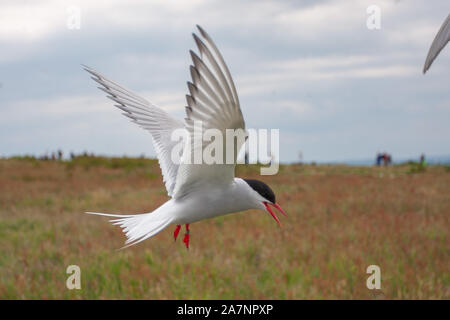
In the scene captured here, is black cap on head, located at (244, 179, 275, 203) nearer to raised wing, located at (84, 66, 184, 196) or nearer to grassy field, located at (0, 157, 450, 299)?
raised wing, located at (84, 66, 184, 196)

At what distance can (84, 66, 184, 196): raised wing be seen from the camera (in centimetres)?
80

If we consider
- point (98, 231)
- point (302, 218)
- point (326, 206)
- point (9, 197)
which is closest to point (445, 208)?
point (326, 206)

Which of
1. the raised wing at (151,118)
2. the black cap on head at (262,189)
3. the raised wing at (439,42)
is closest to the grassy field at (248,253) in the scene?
the raised wing at (151,118)

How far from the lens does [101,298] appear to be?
29.8 feet

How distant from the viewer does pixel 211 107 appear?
697 mm

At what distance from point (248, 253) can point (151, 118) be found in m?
10.4

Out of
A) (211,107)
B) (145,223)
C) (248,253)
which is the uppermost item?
(211,107)

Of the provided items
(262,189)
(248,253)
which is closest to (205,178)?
(262,189)

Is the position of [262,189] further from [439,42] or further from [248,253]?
[248,253]

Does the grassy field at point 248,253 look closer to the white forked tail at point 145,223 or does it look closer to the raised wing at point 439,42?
the white forked tail at point 145,223

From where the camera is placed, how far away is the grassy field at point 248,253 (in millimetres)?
9156

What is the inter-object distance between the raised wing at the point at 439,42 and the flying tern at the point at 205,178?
247mm

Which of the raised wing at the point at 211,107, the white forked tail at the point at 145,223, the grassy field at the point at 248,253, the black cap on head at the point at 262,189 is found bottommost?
the grassy field at the point at 248,253

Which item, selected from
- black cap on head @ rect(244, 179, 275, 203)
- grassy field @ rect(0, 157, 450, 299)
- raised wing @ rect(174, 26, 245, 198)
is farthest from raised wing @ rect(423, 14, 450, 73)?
grassy field @ rect(0, 157, 450, 299)
